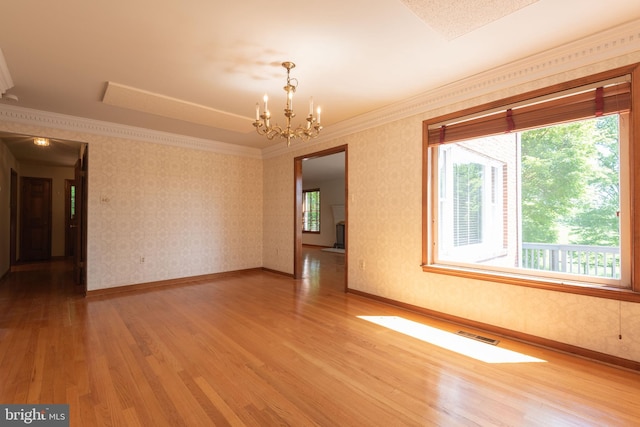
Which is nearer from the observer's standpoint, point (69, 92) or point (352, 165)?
point (69, 92)

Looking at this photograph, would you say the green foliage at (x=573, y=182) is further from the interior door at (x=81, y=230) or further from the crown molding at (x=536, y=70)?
the interior door at (x=81, y=230)

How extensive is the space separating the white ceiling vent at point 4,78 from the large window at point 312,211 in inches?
355

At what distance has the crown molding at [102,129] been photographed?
12.7 feet

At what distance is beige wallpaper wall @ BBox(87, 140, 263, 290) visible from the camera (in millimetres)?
4473

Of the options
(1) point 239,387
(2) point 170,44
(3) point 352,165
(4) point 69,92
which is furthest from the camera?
(3) point 352,165

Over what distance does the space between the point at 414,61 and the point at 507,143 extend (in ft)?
4.43

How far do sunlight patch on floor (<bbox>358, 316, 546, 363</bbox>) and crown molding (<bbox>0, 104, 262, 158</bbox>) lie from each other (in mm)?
4188

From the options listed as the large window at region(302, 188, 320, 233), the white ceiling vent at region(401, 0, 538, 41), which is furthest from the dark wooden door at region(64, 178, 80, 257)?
the white ceiling vent at region(401, 0, 538, 41)

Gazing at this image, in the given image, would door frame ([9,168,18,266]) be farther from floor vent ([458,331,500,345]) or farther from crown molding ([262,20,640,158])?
floor vent ([458,331,500,345])

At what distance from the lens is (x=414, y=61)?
8.96 ft

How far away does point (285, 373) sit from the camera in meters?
2.17

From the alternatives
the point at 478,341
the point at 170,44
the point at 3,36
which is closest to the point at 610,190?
the point at 478,341

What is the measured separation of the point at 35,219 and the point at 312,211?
8.24m

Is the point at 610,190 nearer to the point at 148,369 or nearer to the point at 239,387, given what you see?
the point at 239,387
